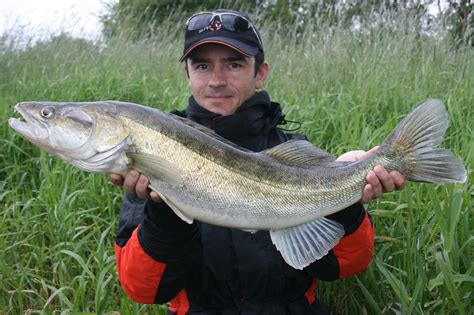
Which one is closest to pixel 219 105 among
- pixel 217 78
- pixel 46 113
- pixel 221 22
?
pixel 217 78

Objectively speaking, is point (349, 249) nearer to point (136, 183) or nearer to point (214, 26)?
point (136, 183)

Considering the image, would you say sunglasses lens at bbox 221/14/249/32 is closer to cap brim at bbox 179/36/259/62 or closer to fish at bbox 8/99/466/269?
cap brim at bbox 179/36/259/62

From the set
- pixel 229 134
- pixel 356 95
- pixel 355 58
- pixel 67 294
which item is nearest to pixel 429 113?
pixel 229 134

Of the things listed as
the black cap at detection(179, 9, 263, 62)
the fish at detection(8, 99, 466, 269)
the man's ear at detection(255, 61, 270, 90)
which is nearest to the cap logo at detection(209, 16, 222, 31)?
the black cap at detection(179, 9, 263, 62)

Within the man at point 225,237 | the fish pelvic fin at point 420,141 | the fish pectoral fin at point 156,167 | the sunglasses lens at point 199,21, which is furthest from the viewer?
the sunglasses lens at point 199,21

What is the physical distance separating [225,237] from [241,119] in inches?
22.9

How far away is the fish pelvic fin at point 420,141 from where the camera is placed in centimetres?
209

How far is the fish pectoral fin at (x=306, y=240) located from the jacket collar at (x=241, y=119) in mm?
630

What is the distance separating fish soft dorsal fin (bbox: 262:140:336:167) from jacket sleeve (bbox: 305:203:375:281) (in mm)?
255

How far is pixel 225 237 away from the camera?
2.41 metres

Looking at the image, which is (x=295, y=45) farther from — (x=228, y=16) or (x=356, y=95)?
(x=228, y=16)

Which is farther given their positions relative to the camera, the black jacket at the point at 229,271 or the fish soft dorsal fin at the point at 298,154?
the black jacket at the point at 229,271

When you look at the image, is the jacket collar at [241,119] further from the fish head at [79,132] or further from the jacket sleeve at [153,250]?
the fish head at [79,132]

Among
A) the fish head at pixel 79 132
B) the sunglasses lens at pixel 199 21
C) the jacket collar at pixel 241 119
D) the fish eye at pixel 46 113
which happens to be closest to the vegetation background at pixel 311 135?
the jacket collar at pixel 241 119
